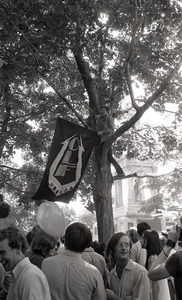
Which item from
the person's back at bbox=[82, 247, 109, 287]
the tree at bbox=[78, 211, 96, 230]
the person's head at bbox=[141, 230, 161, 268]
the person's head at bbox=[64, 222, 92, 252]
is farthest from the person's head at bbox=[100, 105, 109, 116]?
the tree at bbox=[78, 211, 96, 230]

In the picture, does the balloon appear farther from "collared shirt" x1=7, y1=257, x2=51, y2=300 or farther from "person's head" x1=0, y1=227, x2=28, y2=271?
"collared shirt" x1=7, y1=257, x2=51, y2=300

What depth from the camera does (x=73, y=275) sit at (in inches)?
114

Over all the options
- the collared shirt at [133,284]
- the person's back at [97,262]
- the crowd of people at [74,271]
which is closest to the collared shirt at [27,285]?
the crowd of people at [74,271]

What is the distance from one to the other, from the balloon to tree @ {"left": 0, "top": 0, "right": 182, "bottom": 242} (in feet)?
8.44

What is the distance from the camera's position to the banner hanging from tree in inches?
225

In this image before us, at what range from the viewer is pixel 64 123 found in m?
6.31

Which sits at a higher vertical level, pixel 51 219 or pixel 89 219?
pixel 89 219

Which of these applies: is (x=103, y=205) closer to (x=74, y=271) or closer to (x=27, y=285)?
(x=74, y=271)

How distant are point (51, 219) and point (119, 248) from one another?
1.13 meters

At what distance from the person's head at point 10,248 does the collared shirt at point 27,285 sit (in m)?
0.11

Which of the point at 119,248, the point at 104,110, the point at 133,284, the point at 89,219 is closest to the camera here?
the point at 133,284

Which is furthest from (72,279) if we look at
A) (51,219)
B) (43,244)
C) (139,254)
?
(139,254)

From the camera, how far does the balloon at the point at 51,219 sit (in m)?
4.07

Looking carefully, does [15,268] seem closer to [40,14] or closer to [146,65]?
[40,14]
